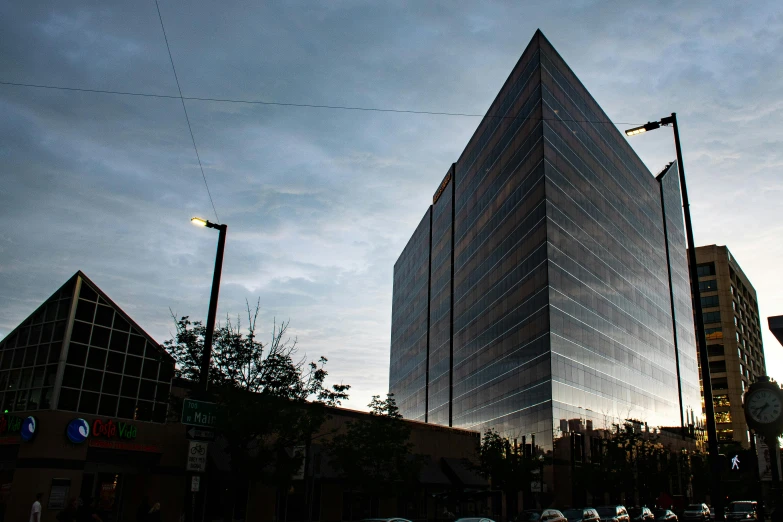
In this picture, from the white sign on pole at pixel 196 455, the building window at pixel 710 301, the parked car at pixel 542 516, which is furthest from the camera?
the building window at pixel 710 301

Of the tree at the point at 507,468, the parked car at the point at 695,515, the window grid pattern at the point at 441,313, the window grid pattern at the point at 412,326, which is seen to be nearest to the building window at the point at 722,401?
the window grid pattern at the point at 412,326

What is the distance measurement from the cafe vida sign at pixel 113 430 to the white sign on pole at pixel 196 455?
44.7 feet

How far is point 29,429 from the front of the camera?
2631 centimetres

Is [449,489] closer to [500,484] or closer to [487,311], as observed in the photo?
[500,484]

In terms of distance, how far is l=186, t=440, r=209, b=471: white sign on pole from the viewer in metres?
16.2

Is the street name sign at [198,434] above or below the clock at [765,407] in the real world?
below

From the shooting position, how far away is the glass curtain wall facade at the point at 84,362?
27984 mm

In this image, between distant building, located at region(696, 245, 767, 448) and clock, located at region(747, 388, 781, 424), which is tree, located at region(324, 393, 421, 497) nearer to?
clock, located at region(747, 388, 781, 424)

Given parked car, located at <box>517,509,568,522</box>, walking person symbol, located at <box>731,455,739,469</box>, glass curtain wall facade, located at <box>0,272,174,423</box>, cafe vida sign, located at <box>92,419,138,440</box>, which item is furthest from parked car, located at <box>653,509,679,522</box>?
cafe vida sign, located at <box>92,419,138,440</box>

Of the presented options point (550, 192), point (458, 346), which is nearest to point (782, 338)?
point (550, 192)

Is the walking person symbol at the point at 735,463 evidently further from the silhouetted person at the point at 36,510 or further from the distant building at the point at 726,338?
the distant building at the point at 726,338

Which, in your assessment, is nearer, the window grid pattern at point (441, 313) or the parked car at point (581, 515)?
the parked car at point (581, 515)

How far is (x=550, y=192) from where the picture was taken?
59344 mm

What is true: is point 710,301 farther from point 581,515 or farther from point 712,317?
point 581,515
